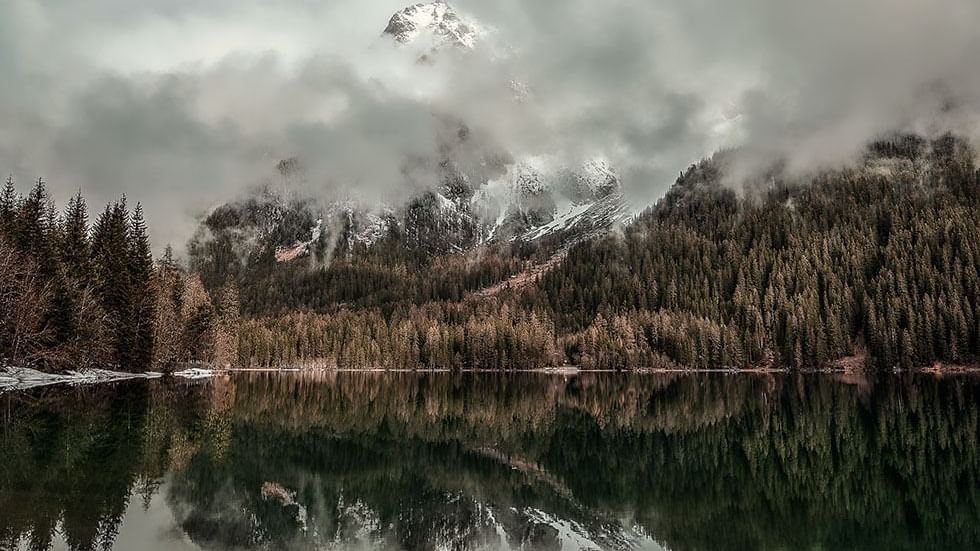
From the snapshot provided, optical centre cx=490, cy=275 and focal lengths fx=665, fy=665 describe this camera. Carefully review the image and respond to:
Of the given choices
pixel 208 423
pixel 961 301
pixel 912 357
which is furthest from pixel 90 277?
pixel 961 301

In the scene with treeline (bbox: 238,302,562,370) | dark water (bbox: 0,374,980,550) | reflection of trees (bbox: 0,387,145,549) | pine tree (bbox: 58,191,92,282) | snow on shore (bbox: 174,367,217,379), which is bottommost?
dark water (bbox: 0,374,980,550)

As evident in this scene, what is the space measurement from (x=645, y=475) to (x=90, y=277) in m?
70.7

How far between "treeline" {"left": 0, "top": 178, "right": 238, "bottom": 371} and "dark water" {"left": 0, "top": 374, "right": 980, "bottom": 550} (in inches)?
646

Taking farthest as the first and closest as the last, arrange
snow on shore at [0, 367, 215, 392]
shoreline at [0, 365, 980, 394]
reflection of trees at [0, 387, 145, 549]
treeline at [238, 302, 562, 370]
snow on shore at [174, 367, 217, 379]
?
treeline at [238, 302, 562, 370]
snow on shore at [174, 367, 217, 379]
shoreline at [0, 365, 980, 394]
snow on shore at [0, 367, 215, 392]
reflection of trees at [0, 387, 145, 549]

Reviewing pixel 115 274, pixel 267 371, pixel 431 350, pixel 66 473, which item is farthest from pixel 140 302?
pixel 431 350

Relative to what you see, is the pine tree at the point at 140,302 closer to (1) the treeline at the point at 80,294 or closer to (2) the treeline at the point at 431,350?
(1) the treeline at the point at 80,294

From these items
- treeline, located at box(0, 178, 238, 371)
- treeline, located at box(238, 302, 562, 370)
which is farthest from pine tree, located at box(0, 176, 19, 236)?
treeline, located at box(238, 302, 562, 370)

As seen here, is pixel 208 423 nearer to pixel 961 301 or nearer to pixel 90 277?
pixel 90 277

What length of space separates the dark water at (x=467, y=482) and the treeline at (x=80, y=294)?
53.9 ft

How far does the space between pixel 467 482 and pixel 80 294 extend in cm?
6041

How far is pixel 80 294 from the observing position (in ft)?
233

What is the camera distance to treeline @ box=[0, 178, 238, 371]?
62.4 m

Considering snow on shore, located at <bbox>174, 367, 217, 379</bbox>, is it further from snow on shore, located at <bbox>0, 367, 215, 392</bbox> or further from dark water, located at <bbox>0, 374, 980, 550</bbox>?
dark water, located at <bbox>0, 374, 980, 550</bbox>

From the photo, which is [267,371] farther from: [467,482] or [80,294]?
[467,482]
